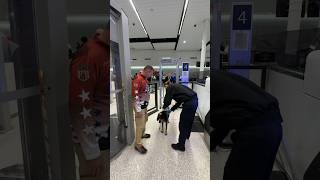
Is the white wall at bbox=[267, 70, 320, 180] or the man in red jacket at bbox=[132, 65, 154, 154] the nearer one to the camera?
the white wall at bbox=[267, 70, 320, 180]

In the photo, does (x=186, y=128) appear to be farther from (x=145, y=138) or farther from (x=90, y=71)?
(x=90, y=71)

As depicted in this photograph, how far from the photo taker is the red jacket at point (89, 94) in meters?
1.24

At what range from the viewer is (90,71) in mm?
1299

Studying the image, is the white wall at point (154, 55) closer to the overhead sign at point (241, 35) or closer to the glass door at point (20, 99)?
the overhead sign at point (241, 35)

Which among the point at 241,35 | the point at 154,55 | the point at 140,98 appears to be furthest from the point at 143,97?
the point at 154,55

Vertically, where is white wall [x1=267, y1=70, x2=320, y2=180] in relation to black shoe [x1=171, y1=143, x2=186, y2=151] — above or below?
above

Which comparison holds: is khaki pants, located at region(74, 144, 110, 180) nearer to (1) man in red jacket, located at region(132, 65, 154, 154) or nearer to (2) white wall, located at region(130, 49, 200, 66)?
(1) man in red jacket, located at region(132, 65, 154, 154)

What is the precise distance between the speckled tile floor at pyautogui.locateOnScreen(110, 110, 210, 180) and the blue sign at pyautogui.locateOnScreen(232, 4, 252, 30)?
74.2 inches

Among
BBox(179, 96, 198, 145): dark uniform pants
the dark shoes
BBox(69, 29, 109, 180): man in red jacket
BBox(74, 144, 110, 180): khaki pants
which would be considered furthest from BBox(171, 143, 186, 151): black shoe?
BBox(69, 29, 109, 180): man in red jacket

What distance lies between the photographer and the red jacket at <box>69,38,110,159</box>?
4.08 ft

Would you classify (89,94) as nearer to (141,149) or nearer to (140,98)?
(141,149)

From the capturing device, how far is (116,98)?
3863mm

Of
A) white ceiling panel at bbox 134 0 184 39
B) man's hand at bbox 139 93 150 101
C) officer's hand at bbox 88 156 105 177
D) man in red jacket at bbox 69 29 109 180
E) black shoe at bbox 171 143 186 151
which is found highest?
white ceiling panel at bbox 134 0 184 39

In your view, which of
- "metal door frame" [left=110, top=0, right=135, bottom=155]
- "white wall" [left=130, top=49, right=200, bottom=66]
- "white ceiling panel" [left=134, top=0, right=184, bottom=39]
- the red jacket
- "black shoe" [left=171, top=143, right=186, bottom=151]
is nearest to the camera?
the red jacket
